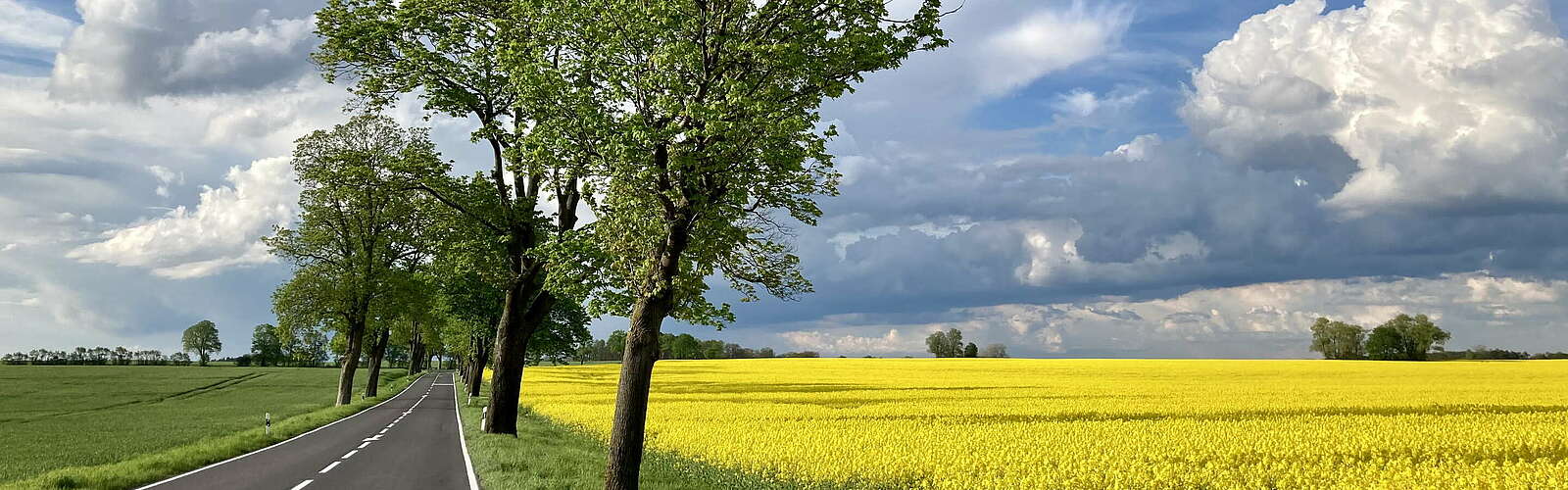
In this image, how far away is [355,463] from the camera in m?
19.1

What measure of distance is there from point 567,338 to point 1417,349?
384 feet

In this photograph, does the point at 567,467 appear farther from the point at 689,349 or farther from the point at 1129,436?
the point at 689,349

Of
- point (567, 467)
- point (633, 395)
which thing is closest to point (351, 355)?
point (567, 467)

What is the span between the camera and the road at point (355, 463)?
16.0 metres

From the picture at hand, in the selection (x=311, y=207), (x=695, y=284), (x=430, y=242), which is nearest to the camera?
(x=695, y=284)

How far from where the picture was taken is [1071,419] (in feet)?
91.9

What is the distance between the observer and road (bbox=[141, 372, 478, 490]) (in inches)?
629

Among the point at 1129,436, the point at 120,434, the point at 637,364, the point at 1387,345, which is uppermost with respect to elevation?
the point at 1387,345

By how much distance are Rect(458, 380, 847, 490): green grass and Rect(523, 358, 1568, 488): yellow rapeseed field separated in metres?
0.81

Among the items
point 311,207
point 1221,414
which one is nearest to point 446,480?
point 1221,414

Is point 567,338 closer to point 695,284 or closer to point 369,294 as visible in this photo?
point 369,294

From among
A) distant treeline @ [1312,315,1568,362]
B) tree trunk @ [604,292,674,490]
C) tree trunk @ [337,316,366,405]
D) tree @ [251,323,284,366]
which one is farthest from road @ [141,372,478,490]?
tree @ [251,323,284,366]

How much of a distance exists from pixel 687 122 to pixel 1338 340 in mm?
144838

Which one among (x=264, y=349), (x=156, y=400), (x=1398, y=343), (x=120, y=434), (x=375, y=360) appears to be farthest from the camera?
(x=264, y=349)
